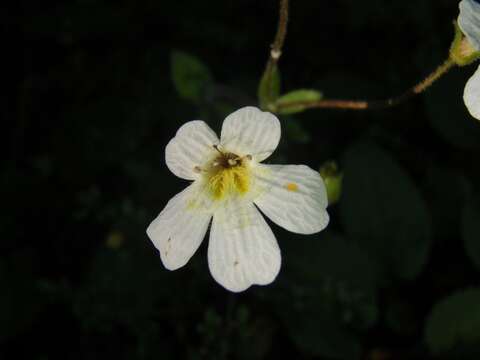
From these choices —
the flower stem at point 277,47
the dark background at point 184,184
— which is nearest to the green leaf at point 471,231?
the dark background at point 184,184

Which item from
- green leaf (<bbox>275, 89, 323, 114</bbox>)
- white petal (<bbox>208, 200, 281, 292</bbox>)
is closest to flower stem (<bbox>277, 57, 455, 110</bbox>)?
green leaf (<bbox>275, 89, 323, 114</bbox>)

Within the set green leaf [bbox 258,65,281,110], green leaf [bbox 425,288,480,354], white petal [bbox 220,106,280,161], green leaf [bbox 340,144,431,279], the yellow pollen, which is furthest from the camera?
green leaf [bbox 340,144,431,279]

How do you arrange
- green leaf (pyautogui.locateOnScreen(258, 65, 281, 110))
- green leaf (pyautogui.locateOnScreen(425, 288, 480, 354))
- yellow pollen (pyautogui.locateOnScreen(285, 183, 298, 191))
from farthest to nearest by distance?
green leaf (pyautogui.locateOnScreen(425, 288, 480, 354)) < green leaf (pyautogui.locateOnScreen(258, 65, 281, 110)) < yellow pollen (pyautogui.locateOnScreen(285, 183, 298, 191))

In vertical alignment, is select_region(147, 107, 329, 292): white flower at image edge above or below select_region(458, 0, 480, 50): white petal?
below

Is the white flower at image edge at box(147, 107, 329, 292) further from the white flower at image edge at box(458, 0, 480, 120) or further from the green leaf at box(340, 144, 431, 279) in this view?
the green leaf at box(340, 144, 431, 279)

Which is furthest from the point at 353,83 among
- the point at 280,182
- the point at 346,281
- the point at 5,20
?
the point at 5,20

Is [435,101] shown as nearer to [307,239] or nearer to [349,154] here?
[349,154]

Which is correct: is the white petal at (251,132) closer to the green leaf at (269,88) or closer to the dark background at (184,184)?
the green leaf at (269,88)

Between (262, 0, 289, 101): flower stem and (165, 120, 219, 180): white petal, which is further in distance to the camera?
(262, 0, 289, 101): flower stem
